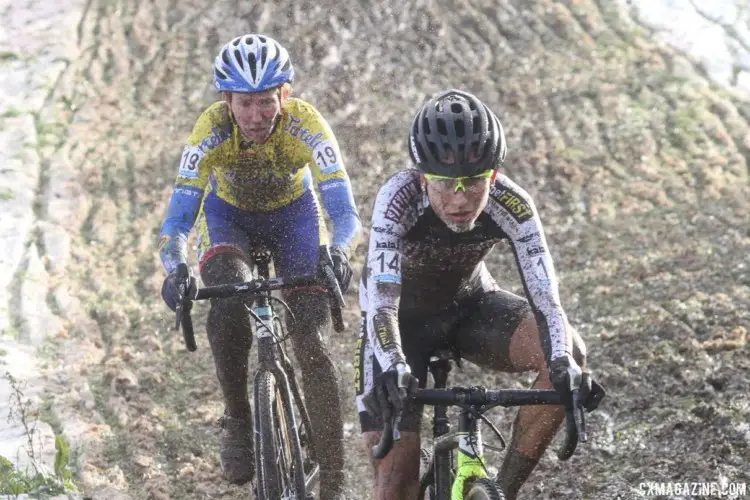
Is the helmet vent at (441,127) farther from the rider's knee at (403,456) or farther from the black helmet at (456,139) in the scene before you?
the rider's knee at (403,456)

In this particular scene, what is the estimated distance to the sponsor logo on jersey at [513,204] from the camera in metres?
4.88

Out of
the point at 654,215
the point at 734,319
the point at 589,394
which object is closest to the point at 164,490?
the point at 589,394

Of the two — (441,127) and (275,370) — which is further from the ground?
(441,127)

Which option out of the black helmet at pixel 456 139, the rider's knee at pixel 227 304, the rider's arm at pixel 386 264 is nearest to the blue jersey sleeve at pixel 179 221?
the rider's knee at pixel 227 304

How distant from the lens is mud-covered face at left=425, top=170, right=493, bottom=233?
456cm

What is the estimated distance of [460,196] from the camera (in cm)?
456

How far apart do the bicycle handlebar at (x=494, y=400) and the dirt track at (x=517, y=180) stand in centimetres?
235

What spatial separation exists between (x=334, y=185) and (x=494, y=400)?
2.47 metres

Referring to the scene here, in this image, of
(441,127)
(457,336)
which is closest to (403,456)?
(457,336)

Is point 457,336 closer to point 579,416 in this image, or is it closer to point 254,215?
point 579,416

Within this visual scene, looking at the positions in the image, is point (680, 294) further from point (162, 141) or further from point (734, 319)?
point (162, 141)

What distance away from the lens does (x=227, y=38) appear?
13.9m

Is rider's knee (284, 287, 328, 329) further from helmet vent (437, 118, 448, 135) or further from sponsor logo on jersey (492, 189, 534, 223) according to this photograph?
helmet vent (437, 118, 448, 135)

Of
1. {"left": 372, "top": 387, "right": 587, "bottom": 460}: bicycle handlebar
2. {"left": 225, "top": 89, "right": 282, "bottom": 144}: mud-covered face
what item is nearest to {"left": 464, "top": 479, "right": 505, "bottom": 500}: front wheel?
{"left": 372, "top": 387, "right": 587, "bottom": 460}: bicycle handlebar
